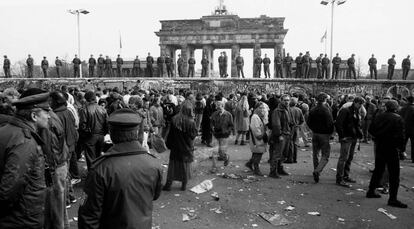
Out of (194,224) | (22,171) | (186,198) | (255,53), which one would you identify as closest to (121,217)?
(22,171)

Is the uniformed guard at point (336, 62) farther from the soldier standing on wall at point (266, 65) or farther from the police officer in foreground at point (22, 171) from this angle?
the police officer in foreground at point (22, 171)

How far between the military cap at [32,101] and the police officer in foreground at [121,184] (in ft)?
3.01

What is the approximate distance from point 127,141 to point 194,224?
338cm

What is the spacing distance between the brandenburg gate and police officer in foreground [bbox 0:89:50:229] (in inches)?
1318

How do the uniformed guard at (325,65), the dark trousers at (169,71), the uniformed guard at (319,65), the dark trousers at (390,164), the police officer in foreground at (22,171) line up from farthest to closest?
the dark trousers at (169,71), the uniformed guard at (319,65), the uniformed guard at (325,65), the dark trousers at (390,164), the police officer in foreground at (22,171)

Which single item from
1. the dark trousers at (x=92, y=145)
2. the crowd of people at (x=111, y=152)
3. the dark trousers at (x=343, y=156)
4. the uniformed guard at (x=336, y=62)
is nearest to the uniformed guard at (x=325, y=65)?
the uniformed guard at (x=336, y=62)

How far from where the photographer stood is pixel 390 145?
21.7ft

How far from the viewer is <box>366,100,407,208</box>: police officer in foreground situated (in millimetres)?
6543

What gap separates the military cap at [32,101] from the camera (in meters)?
A: 3.10

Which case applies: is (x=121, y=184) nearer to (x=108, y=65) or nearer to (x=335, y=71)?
(x=335, y=71)

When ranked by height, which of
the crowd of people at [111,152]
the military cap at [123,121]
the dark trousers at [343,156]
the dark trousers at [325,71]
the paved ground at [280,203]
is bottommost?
the paved ground at [280,203]

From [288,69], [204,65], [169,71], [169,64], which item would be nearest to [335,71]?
[288,69]

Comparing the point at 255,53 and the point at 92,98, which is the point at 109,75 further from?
the point at 92,98

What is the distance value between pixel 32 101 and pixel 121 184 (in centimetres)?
127
